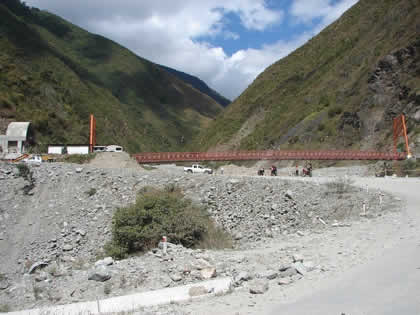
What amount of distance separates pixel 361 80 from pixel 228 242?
43.7 m

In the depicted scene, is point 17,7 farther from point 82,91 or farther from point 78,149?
point 78,149

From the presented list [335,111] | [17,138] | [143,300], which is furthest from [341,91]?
[143,300]

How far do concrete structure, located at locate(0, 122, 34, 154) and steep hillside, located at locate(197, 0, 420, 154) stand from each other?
3341 centimetres

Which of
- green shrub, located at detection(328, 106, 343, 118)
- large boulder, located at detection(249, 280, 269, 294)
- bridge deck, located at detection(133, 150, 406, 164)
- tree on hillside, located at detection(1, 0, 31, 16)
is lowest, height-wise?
large boulder, located at detection(249, 280, 269, 294)

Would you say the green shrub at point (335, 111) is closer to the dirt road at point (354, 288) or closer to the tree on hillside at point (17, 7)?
the dirt road at point (354, 288)

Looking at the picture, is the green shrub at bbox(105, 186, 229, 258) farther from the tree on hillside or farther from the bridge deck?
the tree on hillside

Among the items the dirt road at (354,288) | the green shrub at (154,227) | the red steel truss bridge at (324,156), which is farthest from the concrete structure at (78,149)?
the dirt road at (354,288)

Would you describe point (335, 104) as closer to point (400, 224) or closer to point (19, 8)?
point (400, 224)

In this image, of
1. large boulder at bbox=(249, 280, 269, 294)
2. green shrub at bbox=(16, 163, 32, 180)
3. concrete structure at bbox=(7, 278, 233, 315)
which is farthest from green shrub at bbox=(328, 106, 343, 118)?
large boulder at bbox=(249, 280, 269, 294)

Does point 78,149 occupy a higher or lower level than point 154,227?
higher

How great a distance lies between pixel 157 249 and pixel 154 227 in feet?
8.09

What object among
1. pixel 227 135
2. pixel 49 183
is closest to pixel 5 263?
pixel 49 183

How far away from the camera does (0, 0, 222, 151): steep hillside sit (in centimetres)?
6625

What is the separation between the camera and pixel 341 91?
56375 millimetres
